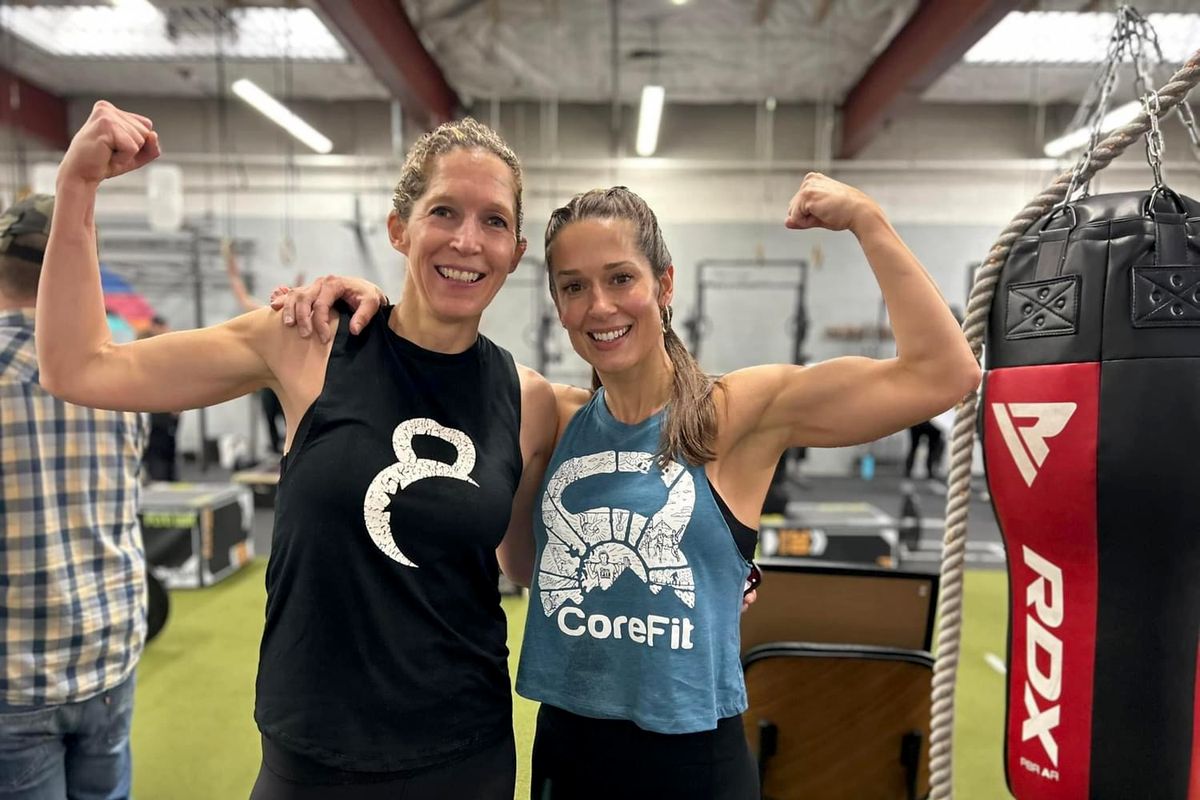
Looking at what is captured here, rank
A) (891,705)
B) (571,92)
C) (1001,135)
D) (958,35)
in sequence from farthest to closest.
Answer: (1001,135)
(571,92)
(958,35)
(891,705)

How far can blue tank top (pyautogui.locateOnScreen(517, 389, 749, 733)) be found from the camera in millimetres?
982

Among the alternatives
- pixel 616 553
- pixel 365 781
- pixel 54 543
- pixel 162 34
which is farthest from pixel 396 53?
pixel 365 781

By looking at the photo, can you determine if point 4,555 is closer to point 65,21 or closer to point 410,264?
point 410,264

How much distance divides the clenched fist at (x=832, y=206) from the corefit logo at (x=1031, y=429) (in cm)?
33

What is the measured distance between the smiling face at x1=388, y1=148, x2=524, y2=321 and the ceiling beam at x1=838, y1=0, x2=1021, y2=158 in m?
4.47

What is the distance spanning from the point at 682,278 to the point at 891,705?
6.81 m

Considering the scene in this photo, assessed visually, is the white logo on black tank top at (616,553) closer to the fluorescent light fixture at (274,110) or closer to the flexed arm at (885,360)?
the flexed arm at (885,360)

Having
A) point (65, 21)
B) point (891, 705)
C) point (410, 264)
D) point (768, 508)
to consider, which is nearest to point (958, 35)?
point (768, 508)

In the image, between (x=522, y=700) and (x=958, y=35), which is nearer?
→ (x=522, y=700)

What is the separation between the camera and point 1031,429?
35.3 inches

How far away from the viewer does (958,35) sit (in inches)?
179

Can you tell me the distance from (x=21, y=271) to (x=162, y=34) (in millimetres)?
5909

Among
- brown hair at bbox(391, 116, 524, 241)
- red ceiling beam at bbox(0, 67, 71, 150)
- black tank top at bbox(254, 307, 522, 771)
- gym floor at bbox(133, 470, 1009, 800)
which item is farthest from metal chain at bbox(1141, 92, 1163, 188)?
red ceiling beam at bbox(0, 67, 71, 150)

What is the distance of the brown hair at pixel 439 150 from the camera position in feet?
3.37
